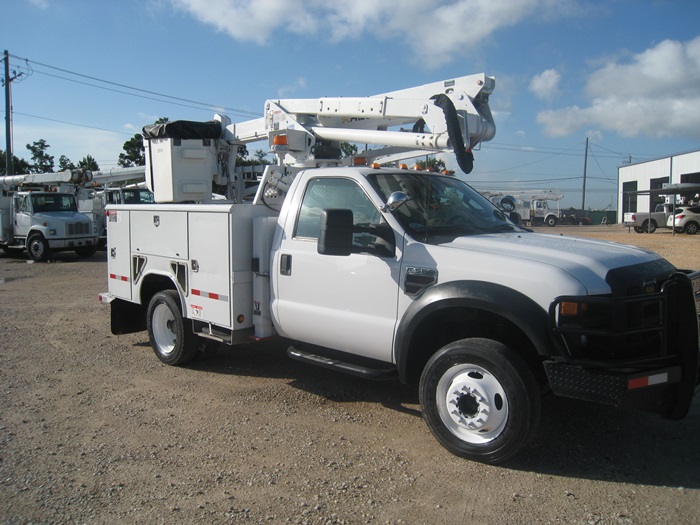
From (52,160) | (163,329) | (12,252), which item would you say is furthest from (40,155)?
(163,329)

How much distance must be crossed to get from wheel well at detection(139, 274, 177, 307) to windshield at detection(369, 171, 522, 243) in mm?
3053

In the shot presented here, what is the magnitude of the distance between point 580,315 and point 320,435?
7.22ft

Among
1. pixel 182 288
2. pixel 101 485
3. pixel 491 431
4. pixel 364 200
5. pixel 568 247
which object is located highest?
pixel 364 200

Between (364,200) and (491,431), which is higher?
(364,200)

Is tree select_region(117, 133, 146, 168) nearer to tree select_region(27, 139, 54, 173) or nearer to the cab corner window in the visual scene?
tree select_region(27, 139, 54, 173)

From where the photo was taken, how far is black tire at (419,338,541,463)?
379 cm

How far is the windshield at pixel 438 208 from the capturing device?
462cm

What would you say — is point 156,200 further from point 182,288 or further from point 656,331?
point 656,331

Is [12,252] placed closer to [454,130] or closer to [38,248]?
[38,248]

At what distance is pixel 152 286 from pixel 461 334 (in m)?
4.01

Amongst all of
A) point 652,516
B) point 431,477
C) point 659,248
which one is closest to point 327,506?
point 431,477

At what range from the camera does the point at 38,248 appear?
1883 cm

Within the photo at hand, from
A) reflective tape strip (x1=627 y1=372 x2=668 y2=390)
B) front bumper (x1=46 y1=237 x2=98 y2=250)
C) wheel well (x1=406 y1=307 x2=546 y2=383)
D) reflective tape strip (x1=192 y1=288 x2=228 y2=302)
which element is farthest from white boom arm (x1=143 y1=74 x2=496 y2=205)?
front bumper (x1=46 y1=237 x2=98 y2=250)

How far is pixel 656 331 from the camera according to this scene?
3.77m
